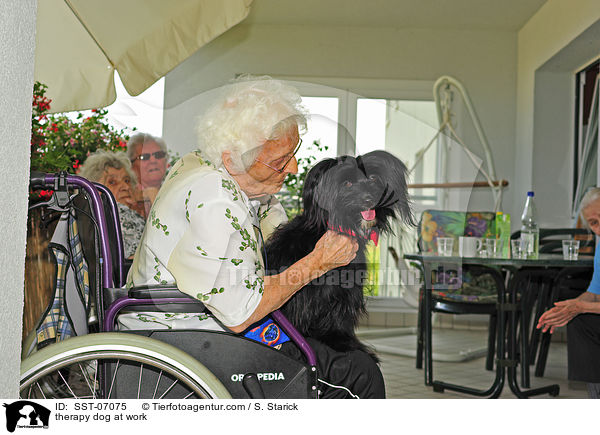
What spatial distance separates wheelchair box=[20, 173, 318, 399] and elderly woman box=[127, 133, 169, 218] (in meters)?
0.18

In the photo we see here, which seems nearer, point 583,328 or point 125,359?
point 125,359

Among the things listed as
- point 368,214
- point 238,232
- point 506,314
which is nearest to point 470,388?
point 506,314

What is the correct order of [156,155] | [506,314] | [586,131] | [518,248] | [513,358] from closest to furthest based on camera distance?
[156,155] < [513,358] < [518,248] < [506,314] < [586,131]

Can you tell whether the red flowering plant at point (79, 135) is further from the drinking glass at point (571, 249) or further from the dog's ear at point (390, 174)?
the drinking glass at point (571, 249)

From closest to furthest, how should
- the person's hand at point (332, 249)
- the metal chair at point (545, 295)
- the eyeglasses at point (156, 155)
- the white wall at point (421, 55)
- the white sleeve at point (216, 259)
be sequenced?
1. the white sleeve at point (216, 259)
2. the person's hand at point (332, 249)
3. the eyeglasses at point (156, 155)
4. the metal chair at point (545, 295)
5. the white wall at point (421, 55)

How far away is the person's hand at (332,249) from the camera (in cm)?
127

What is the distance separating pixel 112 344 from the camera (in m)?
1.11

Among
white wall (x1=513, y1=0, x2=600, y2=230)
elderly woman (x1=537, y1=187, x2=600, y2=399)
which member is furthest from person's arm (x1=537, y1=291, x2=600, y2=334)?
white wall (x1=513, y1=0, x2=600, y2=230)

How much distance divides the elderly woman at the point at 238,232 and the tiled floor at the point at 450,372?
61.3 inches

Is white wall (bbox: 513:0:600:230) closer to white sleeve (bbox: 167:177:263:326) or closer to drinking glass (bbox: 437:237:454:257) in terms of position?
drinking glass (bbox: 437:237:454:257)

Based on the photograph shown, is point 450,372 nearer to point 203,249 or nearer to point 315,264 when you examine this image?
point 315,264
